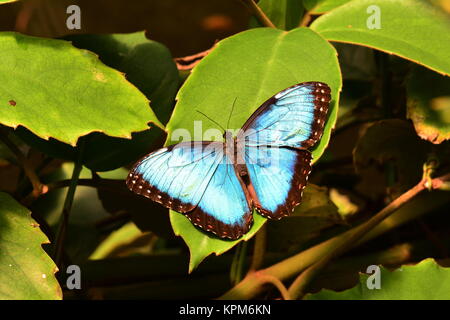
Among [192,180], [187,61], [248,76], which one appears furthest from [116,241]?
[248,76]

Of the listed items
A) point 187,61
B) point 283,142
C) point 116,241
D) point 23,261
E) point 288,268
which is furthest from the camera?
point 116,241

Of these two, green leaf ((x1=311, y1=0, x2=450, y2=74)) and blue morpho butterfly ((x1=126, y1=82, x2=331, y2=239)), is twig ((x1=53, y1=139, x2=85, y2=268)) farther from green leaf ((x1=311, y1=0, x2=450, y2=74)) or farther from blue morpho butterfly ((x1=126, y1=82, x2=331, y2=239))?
green leaf ((x1=311, y1=0, x2=450, y2=74))

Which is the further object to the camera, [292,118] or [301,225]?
[301,225]

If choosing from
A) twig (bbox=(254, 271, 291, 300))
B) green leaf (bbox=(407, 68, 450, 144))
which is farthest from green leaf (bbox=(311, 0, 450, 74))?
twig (bbox=(254, 271, 291, 300))

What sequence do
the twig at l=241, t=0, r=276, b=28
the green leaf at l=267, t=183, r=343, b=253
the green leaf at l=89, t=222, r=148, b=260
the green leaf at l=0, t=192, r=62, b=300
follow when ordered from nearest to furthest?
the green leaf at l=0, t=192, r=62, b=300, the twig at l=241, t=0, r=276, b=28, the green leaf at l=267, t=183, r=343, b=253, the green leaf at l=89, t=222, r=148, b=260

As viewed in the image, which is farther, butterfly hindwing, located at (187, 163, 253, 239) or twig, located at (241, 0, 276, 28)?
twig, located at (241, 0, 276, 28)

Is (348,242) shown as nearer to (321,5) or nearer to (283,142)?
(283,142)
